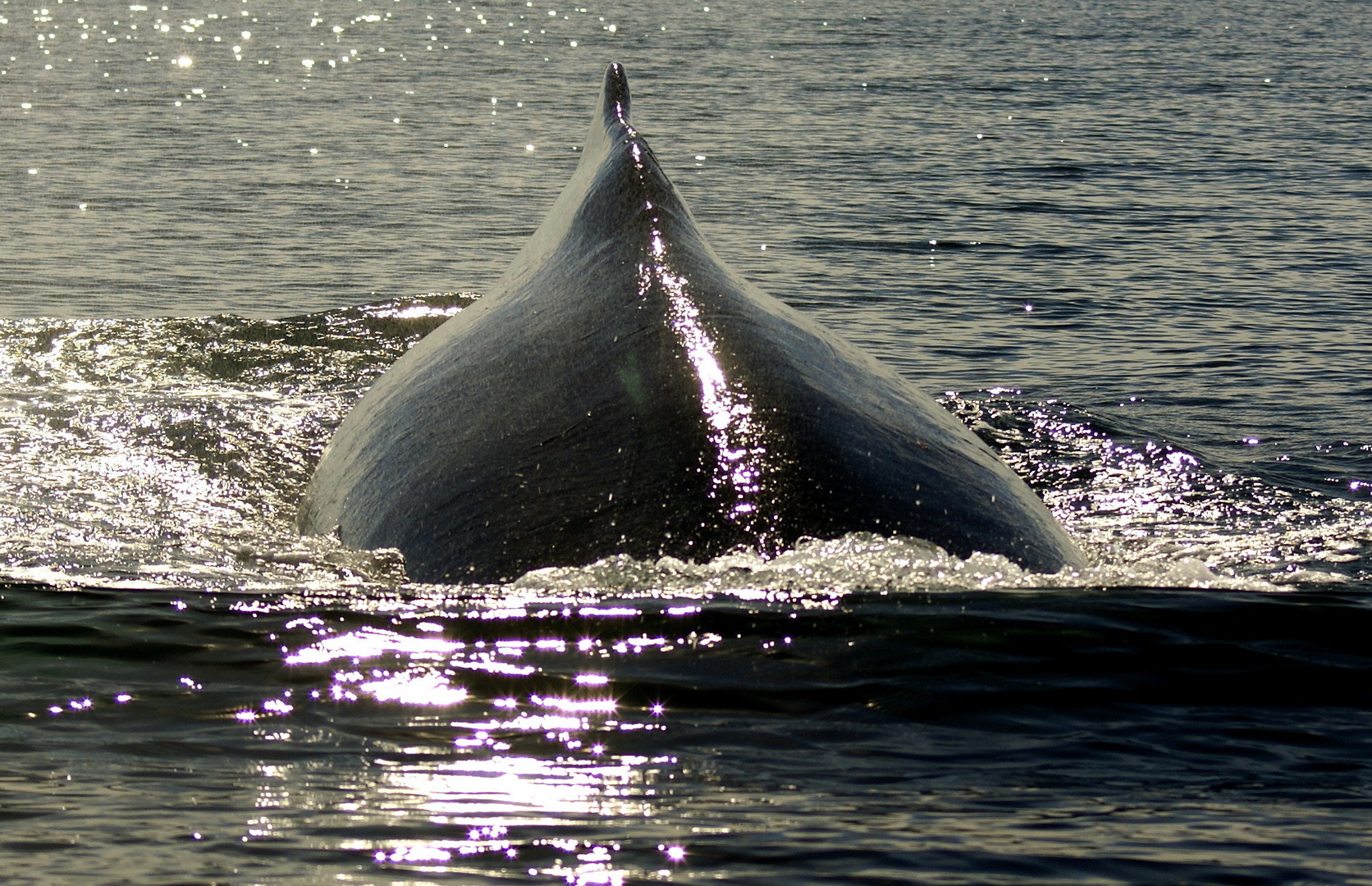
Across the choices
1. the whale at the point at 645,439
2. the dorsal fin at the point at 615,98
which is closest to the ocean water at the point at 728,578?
the whale at the point at 645,439

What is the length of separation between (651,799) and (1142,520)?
4.48m

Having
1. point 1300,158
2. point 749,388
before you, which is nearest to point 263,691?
point 749,388

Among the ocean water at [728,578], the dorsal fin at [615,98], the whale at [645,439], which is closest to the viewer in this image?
the ocean water at [728,578]

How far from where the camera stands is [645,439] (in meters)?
5.58

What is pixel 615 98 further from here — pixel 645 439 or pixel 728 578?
pixel 728 578

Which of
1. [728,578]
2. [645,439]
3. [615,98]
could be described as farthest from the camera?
[615,98]

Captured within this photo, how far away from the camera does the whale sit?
17.5 ft

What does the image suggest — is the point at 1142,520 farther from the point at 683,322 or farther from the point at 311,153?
the point at 311,153

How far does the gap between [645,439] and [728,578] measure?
63 centimetres

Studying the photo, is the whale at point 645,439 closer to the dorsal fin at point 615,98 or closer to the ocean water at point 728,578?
the ocean water at point 728,578

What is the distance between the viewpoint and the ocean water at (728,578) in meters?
3.84

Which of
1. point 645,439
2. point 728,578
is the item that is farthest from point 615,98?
point 728,578

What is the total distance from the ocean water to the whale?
0.43 ft

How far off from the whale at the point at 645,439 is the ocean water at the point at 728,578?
132mm
